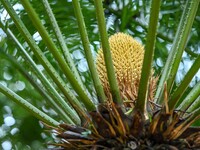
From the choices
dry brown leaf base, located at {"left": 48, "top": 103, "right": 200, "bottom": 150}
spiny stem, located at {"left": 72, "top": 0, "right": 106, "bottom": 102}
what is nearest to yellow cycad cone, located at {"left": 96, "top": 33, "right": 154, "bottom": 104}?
spiny stem, located at {"left": 72, "top": 0, "right": 106, "bottom": 102}

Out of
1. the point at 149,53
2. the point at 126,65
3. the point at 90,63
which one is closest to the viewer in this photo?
the point at 149,53

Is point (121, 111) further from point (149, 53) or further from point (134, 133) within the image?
point (149, 53)

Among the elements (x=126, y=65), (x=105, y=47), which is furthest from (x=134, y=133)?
(x=126, y=65)

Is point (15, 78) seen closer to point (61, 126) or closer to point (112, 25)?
point (112, 25)

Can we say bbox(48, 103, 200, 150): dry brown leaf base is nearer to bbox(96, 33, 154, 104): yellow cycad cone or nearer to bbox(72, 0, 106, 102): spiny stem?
bbox(72, 0, 106, 102): spiny stem

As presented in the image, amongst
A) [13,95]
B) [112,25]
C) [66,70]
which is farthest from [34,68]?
[112,25]

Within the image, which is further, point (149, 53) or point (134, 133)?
point (134, 133)

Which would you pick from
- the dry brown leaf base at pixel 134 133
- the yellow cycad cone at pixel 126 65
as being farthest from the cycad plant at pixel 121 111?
the yellow cycad cone at pixel 126 65
